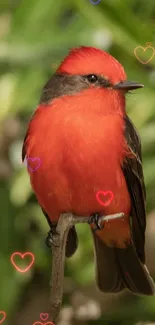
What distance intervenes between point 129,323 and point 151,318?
46 millimetres

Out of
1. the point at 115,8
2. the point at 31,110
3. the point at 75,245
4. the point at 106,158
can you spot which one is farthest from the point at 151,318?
the point at 115,8

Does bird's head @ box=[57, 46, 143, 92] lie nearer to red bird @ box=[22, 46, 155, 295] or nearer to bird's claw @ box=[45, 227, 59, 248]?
red bird @ box=[22, 46, 155, 295]

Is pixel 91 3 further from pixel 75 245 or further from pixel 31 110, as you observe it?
pixel 75 245

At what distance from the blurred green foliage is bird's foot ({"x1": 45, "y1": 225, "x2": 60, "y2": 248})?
0.10 feet

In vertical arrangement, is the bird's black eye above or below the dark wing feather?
above

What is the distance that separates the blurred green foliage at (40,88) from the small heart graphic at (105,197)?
10cm

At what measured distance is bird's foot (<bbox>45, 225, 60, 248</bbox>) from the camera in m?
1.28

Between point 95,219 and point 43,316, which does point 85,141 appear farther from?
point 43,316

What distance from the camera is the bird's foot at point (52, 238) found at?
4.20 feet

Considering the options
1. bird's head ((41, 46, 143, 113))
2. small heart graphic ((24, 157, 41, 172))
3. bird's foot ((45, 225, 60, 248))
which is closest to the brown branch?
bird's foot ((45, 225, 60, 248))

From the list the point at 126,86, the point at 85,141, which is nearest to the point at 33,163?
the point at 85,141

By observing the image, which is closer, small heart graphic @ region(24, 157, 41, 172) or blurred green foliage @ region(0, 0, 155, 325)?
small heart graphic @ region(24, 157, 41, 172)

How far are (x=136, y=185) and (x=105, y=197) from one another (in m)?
0.07

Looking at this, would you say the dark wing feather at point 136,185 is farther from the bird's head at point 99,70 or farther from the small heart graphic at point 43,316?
the small heart graphic at point 43,316
